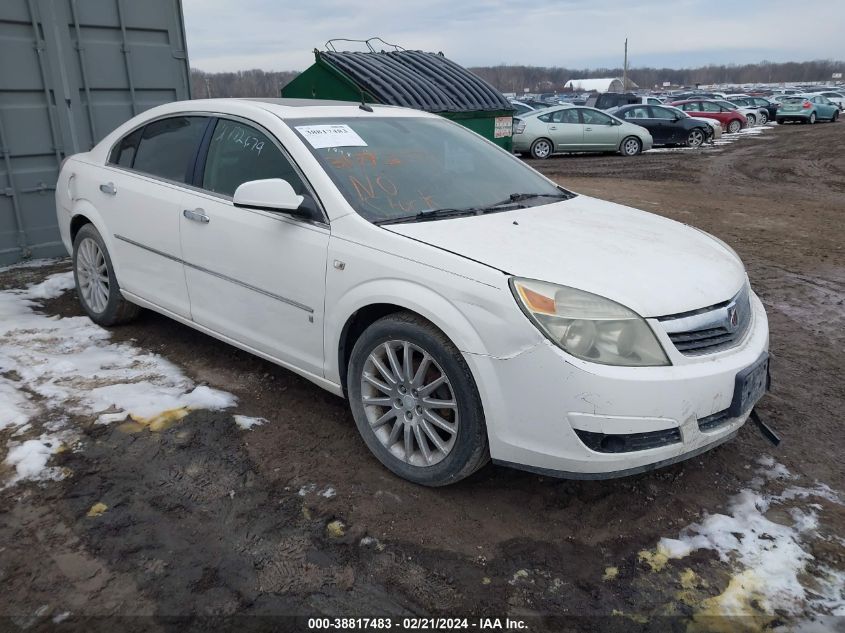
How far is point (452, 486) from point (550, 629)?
2.95 feet

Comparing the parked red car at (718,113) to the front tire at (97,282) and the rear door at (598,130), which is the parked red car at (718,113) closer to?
the rear door at (598,130)

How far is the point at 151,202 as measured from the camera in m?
4.19

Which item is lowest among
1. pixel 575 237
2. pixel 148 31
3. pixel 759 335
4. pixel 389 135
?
pixel 759 335

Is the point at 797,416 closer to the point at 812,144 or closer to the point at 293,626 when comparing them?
the point at 293,626

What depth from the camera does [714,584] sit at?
2.52 m

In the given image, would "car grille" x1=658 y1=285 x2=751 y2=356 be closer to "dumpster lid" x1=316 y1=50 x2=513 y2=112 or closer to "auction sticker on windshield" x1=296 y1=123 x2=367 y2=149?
"auction sticker on windshield" x1=296 y1=123 x2=367 y2=149

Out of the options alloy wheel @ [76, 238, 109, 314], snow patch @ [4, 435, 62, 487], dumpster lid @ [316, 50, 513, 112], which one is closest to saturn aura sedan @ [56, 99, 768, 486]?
alloy wheel @ [76, 238, 109, 314]

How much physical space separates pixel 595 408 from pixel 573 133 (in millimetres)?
17720

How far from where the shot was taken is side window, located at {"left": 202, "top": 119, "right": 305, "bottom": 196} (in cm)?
355

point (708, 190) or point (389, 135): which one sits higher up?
point (389, 135)

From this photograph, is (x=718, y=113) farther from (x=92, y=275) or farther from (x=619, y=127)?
(x=92, y=275)

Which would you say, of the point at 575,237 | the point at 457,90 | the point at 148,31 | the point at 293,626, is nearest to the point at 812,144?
the point at 457,90

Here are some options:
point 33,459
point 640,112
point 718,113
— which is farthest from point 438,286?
point 718,113

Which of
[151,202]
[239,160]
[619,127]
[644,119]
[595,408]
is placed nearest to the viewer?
[595,408]
